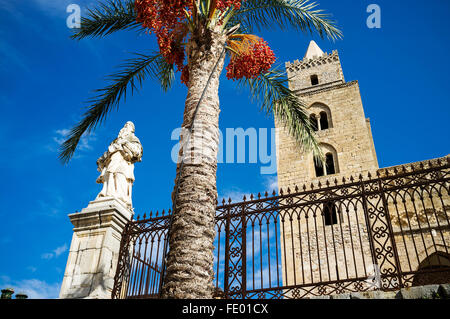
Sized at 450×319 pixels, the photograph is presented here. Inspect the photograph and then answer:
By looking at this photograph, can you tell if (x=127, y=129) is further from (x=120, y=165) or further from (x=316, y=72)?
(x=316, y=72)

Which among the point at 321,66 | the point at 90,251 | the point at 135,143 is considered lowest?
the point at 90,251

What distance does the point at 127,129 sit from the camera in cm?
670

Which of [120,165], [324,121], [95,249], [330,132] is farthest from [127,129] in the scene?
[324,121]

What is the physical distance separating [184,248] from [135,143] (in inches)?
136

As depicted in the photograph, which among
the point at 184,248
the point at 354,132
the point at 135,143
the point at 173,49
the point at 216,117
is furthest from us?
the point at 354,132

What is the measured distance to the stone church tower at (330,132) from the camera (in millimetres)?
19891

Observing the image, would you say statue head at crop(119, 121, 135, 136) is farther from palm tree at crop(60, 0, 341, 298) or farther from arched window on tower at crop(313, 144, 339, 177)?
arched window on tower at crop(313, 144, 339, 177)

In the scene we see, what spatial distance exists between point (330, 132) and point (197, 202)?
19250 millimetres

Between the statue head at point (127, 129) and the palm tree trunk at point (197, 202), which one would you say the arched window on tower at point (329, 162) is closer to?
the statue head at point (127, 129)

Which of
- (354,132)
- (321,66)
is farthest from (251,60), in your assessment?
(321,66)

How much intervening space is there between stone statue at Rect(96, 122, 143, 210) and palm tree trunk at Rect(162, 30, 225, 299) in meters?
2.03

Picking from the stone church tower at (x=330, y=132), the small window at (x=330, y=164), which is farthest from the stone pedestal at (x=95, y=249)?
the small window at (x=330, y=164)
